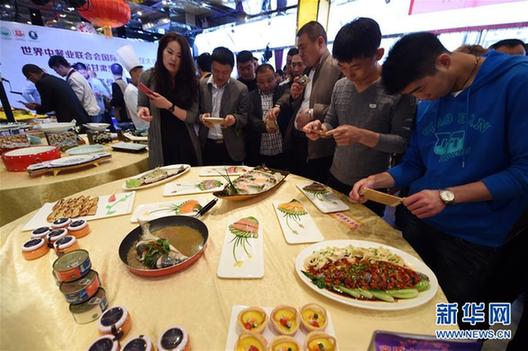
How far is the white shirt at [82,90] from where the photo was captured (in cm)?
474

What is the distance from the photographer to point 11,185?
171 centimetres

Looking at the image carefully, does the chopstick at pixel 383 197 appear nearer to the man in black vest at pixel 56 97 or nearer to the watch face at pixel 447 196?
the watch face at pixel 447 196

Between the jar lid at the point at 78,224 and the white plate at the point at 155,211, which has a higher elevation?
the jar lid at the point at 78,224

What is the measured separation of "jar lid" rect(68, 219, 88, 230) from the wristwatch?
1.63m

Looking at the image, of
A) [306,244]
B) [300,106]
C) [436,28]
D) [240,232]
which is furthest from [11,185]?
[436,28]

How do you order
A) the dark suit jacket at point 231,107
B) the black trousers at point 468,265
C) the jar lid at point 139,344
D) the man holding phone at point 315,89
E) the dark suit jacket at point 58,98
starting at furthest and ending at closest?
the dark suit jacket at point 58,98 < the dark suit jacket at point 231,107 < the man holding phone at point 315,89 < the black trousers at point 468,265 < the jar lid at point 139,344

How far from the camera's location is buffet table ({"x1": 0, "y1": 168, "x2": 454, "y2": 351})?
0.73 metres

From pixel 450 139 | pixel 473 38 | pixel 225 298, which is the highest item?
pixel 473 38

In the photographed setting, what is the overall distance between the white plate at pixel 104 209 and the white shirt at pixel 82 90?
446cm

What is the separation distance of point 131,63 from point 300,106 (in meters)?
2.60

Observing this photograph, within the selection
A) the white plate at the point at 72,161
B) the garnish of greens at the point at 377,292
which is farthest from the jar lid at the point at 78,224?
the garnish of greens at the point at 377,292

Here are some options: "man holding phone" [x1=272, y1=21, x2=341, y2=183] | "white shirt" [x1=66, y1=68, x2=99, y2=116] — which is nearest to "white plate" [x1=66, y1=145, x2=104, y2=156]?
"man holding phone" [x1=272, y1=21, x2=341, y2=183]

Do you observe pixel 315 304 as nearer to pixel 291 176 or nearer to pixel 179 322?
pixel 179 322

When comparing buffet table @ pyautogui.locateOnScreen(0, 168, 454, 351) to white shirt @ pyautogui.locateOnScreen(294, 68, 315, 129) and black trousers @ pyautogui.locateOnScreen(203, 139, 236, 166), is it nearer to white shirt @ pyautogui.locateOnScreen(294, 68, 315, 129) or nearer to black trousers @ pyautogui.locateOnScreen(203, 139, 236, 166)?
white shirt @ pyautogui.locateOnScreen(294, 68, 315, 129)
